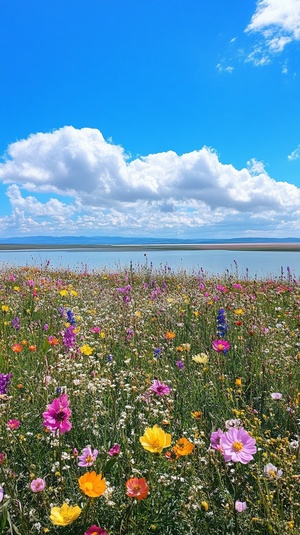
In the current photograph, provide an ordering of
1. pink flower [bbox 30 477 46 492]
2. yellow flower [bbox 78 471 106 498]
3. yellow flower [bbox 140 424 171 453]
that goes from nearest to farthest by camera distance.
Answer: yellow flower [bbox 78 471 106 498]
yellow flower [bbox 140 424 171 453]
pink flower [bbox 30 477 46 492]

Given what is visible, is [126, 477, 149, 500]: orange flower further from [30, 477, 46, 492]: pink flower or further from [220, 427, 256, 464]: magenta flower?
[30, 477, 46, 492]: pink flower

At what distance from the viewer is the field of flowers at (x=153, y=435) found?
1.60 meters

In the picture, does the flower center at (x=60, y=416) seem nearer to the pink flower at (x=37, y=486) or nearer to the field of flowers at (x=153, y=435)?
the field of flowers at (x=153, y=435)

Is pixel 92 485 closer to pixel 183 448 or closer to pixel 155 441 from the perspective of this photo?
pixel 155 441

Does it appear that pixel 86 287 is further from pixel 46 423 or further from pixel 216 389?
pixel 46 423

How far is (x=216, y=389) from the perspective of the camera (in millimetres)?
2875

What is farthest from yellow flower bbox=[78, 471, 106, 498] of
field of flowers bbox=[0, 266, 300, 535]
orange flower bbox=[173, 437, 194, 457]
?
orange flower bbox=[173, 437, 194, 457]

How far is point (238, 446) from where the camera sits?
1406 millimetres

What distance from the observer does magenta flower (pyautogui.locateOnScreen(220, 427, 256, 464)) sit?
138cm

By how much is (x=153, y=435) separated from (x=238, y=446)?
1.10 ft

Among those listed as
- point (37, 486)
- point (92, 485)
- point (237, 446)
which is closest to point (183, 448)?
point (237, 446)

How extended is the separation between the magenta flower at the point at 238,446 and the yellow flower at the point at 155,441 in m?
0.22

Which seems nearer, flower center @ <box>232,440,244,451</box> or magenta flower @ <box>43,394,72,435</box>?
flower center @ <box>232,440,244,451</box>

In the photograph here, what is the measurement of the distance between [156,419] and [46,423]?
106cm
